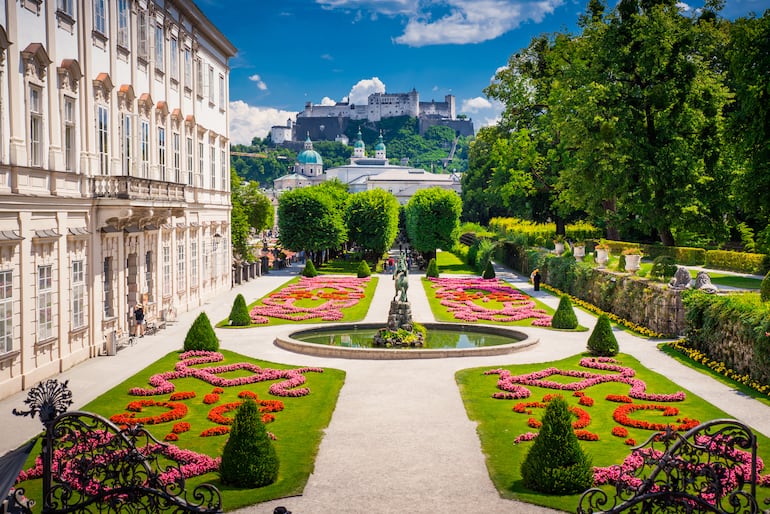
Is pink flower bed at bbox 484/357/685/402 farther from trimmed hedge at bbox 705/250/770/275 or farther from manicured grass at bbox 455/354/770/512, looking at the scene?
trimmed hedge at bbox 705/250/770/275

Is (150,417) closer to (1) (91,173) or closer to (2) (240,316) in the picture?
(1) (91,173)

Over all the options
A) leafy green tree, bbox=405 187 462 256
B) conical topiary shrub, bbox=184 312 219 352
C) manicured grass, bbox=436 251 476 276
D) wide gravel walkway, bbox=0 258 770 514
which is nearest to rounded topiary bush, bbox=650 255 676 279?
wide gravel walkway, bbox=0 258 770 514

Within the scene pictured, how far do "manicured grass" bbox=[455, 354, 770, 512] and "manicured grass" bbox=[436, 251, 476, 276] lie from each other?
1467 inches

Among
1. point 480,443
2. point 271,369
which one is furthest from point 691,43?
point 480,443

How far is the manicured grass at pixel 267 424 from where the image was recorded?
12719 mm

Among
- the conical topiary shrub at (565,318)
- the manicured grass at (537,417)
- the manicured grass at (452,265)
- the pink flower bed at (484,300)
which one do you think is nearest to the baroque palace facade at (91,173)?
the manicured grass at (537,417)

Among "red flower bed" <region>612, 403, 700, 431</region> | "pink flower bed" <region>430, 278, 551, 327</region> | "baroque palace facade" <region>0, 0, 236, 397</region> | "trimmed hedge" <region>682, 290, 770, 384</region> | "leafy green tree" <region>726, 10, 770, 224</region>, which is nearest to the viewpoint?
"red flower bed" <region>612, 403, 700, 431</region>

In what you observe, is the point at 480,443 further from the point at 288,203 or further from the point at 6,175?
the point at 288,203

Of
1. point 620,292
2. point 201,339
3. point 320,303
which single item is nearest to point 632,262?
point 620,292

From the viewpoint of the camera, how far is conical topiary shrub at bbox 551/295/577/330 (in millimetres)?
30703

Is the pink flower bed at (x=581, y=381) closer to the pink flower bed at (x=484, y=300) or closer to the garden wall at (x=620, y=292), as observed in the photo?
the garden wall at (x=620, y=292)

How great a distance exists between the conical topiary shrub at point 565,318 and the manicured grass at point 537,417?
644 cm

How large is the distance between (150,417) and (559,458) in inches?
349

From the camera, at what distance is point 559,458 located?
12516mm
